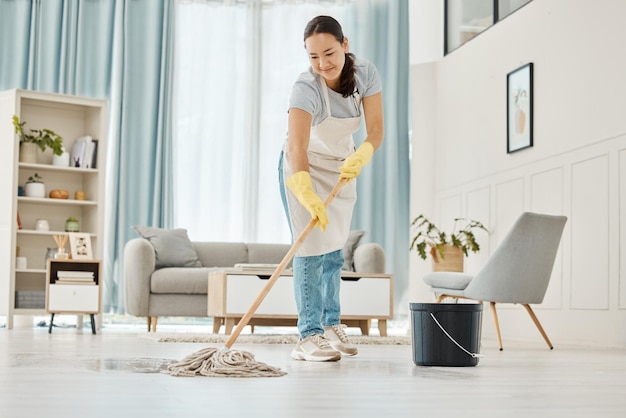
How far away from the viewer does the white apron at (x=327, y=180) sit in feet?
9.41

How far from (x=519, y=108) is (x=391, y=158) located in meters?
1.97

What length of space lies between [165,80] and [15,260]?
2213 millimetres

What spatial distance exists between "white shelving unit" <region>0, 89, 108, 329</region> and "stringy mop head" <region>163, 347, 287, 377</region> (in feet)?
13.7

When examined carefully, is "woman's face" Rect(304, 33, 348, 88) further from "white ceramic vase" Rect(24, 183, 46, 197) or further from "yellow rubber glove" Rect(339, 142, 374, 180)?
"white ceramic vase" Rect(24, 183, 46, 197)

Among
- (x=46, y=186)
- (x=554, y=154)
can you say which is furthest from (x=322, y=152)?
(x=46, y=186)

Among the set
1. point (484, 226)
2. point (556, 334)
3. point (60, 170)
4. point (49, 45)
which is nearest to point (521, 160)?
point (484, 226)

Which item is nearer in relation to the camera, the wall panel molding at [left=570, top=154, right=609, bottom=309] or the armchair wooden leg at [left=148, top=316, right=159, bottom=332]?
the wall panel molding at [left=570, top=154, right=609, bottom=309]

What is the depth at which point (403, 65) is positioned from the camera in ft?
25.8

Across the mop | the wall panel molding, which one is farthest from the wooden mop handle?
the wall panel molding

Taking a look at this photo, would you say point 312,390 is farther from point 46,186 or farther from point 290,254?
point 46,186

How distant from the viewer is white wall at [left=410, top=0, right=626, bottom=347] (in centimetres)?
489

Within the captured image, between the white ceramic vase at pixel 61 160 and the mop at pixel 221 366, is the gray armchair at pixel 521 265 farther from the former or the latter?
the white ceramic vase at pixel 61 160

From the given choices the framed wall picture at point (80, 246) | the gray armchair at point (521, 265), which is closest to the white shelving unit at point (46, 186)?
the framed wall picture at point (80, 246)

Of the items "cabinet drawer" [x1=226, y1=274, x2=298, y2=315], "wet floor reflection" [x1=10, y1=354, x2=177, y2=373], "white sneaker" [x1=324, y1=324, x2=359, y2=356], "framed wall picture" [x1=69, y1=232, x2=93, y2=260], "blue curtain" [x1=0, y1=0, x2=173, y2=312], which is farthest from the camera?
"blue curtain" [x1=0, y1=0, x2=173, y2=312]
